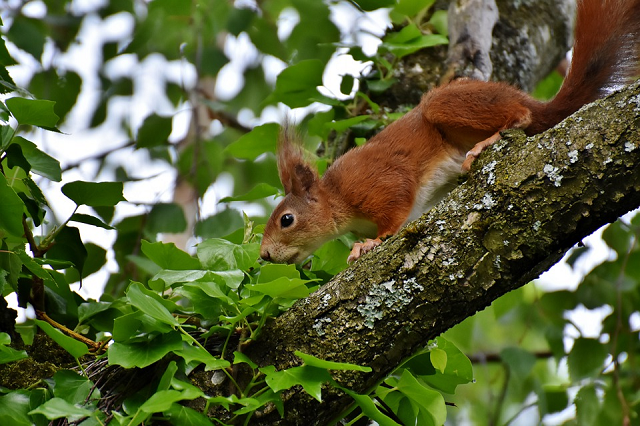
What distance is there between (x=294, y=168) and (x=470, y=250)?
1.20 metres

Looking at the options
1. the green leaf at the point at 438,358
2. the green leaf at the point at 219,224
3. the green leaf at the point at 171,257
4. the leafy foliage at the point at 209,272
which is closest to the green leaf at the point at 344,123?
the leafy foliage at the point at 209,272

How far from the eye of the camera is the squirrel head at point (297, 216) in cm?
235

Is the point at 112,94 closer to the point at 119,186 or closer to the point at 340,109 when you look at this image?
the point at 340,109

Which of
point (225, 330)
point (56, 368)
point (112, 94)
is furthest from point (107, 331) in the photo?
point (112, 94)

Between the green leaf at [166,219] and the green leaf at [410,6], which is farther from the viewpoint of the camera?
the green leaf at [166,219]

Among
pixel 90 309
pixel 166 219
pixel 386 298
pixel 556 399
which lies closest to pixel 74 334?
pixel 90 309

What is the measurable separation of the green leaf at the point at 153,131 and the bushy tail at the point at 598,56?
1823 mm

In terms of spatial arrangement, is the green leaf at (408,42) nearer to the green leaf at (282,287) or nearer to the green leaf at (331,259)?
the green leaf at (331,259)

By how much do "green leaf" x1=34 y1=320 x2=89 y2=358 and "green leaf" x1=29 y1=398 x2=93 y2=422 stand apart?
6.8 inches

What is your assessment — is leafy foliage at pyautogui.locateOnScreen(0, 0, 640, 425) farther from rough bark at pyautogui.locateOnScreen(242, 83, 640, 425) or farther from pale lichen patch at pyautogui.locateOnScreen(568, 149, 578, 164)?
pale lichen patch at pyautogui.locateOnScreen(568, 149, 578, 164)

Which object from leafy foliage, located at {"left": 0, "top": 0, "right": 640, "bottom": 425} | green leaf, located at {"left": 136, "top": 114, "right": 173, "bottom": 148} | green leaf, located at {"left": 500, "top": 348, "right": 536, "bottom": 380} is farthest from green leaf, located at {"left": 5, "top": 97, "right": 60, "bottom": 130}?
green leaf, located at {"left": 500, "top": 348, "right": 536, "bottom": 380}

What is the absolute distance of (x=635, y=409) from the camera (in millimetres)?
2666

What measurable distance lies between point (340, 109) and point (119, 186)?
1.04m

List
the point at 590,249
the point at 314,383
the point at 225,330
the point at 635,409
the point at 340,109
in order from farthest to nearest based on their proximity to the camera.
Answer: the point at 590,249, the point at 635,409, the point at 340,109, the point at 225,330, the point at 314,383
